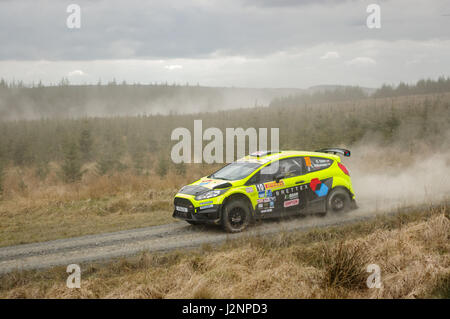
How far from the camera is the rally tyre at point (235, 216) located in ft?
32.0

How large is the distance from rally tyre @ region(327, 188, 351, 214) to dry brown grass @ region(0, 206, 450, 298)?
2536 mm

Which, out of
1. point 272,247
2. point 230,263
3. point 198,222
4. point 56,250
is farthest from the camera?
point 198,222

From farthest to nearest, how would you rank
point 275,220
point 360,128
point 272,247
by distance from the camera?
point 360,128
point 275,220
point 272,247

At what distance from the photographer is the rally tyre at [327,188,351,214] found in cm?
1107

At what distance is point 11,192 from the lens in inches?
717

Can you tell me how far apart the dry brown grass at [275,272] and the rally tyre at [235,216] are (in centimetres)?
126

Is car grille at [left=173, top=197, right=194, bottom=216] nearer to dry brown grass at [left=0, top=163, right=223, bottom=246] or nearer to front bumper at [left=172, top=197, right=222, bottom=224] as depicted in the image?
front bumper at [left=172, top=197, right=222, bottom=224]

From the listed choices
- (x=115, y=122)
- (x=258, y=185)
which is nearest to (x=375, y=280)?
(x=258, y=185)

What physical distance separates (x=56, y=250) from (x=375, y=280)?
22.3ft

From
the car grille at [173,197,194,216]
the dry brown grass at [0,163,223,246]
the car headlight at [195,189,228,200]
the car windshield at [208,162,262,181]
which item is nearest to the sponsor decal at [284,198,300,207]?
the car windshield at [208,162,262,181]

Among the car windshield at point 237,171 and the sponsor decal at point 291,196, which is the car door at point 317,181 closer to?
the sponsor decal at point 291,196

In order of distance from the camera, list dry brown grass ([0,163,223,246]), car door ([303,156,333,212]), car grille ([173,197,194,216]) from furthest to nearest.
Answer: dry brown grass ([0,163,223,246]) < car door ([303,156,333,212]) < car grille ([173,197,194,216])

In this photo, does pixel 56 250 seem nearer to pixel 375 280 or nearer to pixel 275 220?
pixel 275 220

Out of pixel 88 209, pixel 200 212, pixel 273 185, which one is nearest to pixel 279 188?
pixel 273 185
